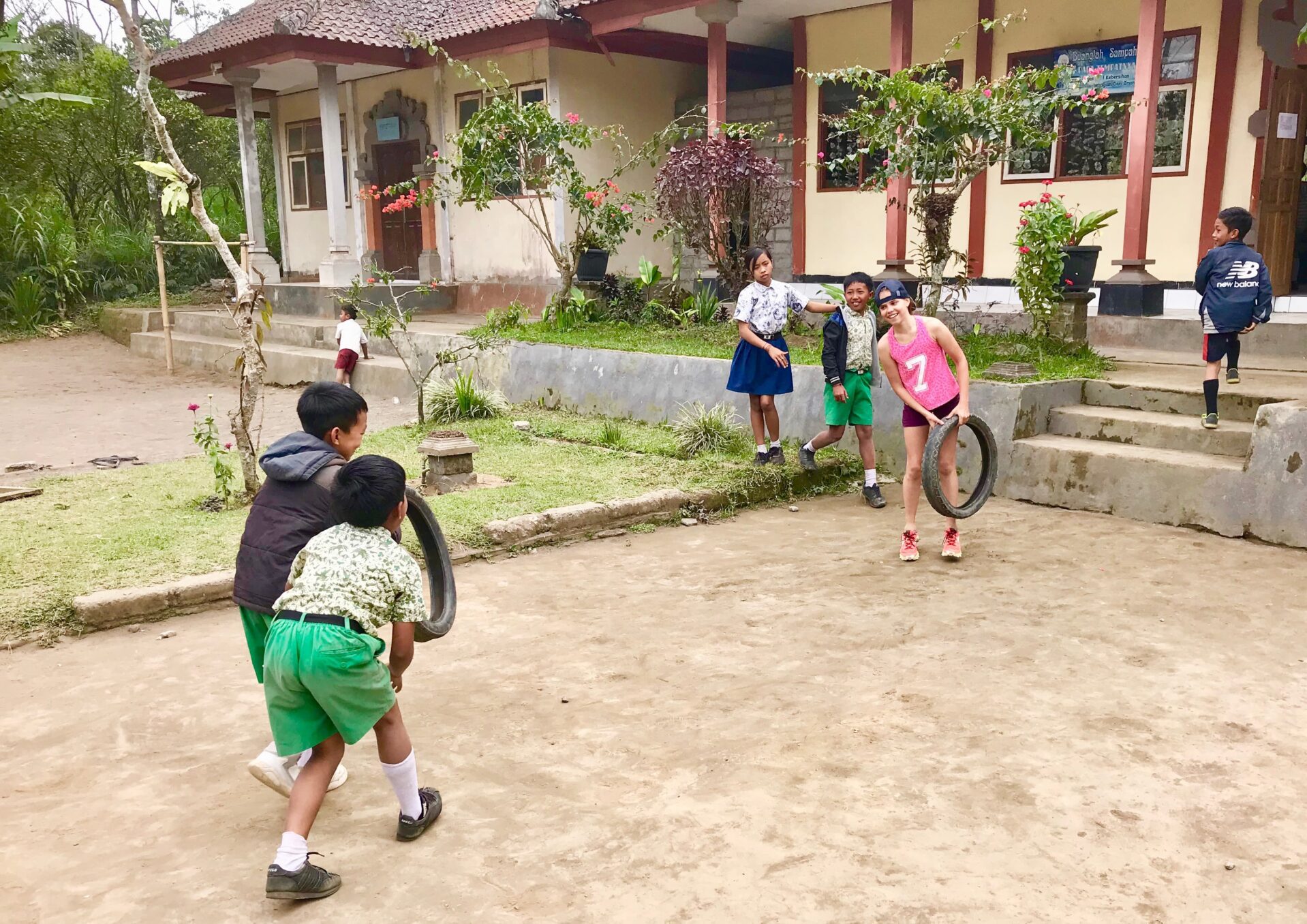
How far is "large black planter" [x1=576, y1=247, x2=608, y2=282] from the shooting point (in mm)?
13586

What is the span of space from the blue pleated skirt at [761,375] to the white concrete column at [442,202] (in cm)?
981

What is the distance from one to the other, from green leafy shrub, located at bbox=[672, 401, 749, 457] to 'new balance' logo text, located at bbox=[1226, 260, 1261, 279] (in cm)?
361

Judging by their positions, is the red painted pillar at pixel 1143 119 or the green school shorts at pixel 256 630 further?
the red painted pillar at pixel 1143 119

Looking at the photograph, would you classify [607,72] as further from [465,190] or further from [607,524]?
[607,524]

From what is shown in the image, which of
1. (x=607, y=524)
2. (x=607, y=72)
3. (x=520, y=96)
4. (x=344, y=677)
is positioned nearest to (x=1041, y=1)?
(x=607, y=72)

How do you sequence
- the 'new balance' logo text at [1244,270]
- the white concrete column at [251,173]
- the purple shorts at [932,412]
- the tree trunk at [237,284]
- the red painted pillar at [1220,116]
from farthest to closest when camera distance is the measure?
the white concrete column at [251,173] < the red painted pillar at [1220,116] < the 'new balance' logo text at [1244,270] < the tree trunk at [237,284] < the purple shorts at [932,412]

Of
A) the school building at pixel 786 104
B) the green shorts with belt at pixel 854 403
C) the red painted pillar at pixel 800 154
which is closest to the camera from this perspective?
the green shorts with belt at pixel 854 403

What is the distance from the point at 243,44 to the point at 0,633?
13627 millimetres

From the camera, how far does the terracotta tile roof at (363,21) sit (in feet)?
49.5

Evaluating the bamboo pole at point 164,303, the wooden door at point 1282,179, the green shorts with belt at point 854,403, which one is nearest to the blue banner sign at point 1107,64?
the wooden door at point 1282,179

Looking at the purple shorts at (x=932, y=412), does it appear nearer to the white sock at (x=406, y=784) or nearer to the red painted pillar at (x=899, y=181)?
the white sock at (x=406, y=784)

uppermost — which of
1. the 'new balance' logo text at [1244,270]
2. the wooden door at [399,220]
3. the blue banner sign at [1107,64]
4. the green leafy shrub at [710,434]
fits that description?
the blue banner sign at [1107,64]

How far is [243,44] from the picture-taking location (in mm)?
16141

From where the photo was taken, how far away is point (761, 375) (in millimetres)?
7766
